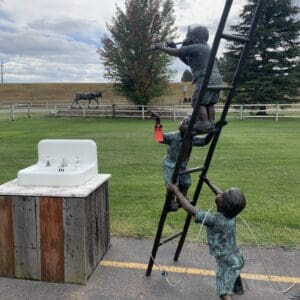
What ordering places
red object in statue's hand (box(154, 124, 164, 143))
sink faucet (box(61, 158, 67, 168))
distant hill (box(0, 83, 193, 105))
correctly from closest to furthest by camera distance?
red object in statue's hand (box(154, 124, 164, 143)) → sink faucet (box(61, 158, 67, 168)) → distant hill (box(0, 83, 193, 105))

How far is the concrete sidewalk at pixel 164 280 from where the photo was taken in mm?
3006

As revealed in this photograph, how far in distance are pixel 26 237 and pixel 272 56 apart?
24.0 meters

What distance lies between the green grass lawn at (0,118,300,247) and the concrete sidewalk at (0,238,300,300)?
0.40 metres

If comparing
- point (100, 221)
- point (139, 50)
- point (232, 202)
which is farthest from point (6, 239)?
point (139, 50)

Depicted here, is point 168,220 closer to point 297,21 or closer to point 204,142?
point 204,142

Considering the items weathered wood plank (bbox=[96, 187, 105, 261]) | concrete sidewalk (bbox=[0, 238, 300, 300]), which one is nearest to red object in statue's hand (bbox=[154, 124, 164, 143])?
weathered wood plank (bbox=[96, 187, 105, 261])

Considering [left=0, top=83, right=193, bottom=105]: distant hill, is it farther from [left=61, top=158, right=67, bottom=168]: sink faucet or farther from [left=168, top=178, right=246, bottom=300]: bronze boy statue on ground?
[left=168, top=178, right=246, bottom=300]: bronze boy statue on ground

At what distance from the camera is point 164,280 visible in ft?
10.7

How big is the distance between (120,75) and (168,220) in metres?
20.1

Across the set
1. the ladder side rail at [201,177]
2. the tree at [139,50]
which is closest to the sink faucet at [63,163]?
the ladder side rail at [201,177]

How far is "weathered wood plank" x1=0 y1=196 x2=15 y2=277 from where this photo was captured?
10.5 ft

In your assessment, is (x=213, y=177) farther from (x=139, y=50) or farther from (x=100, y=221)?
(x=139, y=50)

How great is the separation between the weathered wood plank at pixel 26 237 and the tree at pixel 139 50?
20335 mm

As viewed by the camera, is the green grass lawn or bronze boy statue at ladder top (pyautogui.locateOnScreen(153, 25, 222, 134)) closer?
bronze boy statue at ladder top (pyautogui.locateOnScreen(153, 25, 222, 134))
